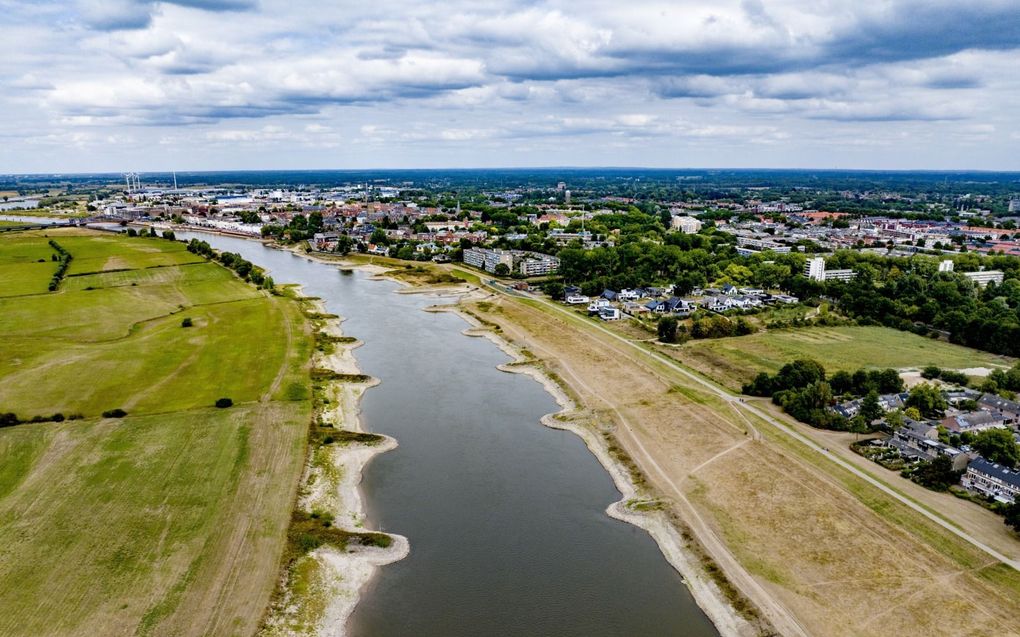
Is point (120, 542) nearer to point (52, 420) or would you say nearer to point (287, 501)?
point (287, 501)

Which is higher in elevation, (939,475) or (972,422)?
(972,422)

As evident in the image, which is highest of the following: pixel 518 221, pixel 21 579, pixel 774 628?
pixel 518 221

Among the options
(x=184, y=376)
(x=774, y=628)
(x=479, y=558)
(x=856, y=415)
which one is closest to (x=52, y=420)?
(x=184, y=376)

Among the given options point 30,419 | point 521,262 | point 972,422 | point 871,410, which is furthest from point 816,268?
point 30,419

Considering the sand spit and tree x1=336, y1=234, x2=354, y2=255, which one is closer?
the sand spit

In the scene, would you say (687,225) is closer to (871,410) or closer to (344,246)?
(344,246)

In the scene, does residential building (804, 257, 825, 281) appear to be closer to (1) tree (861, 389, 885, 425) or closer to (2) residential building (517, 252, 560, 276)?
(2) residential building (517, 252, 560, 276)

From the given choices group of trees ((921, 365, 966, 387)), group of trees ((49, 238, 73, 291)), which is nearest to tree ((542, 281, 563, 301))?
group of trees ((921, 365, 966, 387))
